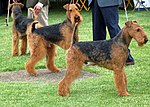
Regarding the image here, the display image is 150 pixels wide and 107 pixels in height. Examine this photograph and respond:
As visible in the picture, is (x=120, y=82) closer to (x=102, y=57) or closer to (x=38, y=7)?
(x=102, y=57)

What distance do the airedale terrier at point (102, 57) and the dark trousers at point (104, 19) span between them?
1765 mm

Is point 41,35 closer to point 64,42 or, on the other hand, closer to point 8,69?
point 64,42

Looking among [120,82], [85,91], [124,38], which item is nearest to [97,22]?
[124,38]

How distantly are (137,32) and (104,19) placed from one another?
6.88 ft

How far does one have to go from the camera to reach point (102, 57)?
614 cm

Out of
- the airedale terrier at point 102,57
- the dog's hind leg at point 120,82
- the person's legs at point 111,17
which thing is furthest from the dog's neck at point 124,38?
the person's legs at point 111,17

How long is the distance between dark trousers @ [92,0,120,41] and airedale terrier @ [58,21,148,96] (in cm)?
176

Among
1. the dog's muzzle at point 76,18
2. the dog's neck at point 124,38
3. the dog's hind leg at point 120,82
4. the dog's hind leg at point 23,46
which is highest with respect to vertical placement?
the dog's muzzle at point 76,18

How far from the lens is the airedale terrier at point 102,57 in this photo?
6047mm

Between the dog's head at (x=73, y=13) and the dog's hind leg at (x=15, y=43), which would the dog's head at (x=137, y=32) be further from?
the dog's hind leg at (x=15, y=43)

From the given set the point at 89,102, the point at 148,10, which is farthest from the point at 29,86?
the point at 148,10

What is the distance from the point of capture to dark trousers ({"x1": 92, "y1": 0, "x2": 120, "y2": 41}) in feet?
26.1

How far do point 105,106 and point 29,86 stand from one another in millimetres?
1648

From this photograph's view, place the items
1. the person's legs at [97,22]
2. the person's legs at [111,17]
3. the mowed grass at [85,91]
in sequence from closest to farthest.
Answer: the mowed grass at [85,91]
the person's legs at [111,17]
the person's legs at [97,22]
